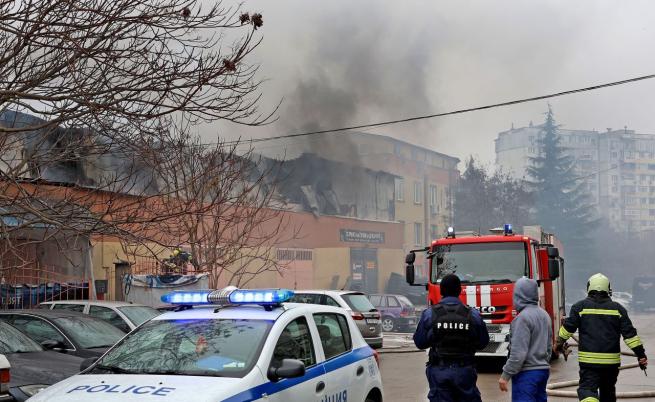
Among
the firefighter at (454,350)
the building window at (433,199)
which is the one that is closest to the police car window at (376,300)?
the firefighter at (454,350)

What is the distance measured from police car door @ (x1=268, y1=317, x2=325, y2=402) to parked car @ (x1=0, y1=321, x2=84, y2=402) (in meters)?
2.61

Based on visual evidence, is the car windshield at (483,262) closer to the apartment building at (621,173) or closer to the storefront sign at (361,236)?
the storefront sign at (361,236)

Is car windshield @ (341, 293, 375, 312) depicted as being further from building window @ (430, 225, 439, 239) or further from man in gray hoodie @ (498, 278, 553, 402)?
building window @ (430, 225, 439, 239)

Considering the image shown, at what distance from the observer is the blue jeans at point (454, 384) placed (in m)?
5.98

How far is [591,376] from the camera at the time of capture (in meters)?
7.13

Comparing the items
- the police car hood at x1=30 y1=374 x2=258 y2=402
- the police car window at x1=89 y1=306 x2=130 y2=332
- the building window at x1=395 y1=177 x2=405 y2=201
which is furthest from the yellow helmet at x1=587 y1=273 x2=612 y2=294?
the building window at x1=395 y1=177 x2=405 y2=201

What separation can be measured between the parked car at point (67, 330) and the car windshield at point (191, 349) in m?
4.11

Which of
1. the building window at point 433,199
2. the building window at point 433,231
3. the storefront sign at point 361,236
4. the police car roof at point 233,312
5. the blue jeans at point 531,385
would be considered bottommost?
the blue jeans at point 531,385

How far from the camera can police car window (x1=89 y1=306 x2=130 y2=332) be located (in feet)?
39.6

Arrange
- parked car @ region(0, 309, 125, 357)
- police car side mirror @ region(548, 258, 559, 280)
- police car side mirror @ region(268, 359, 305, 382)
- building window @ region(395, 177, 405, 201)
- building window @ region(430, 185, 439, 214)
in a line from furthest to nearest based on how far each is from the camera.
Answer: building window @ region(430, 185, 439, 214) < building window @ region(395, 177, 405, 201) < police car side mirror @ region(548, 258, 559, 280) < parked car @ region(0, 309, 125, 357) < police car side mirror @ region(268, 359, 305, 382)

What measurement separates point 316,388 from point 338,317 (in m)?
1.05

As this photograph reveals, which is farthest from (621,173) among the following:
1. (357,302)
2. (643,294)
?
(357,302)

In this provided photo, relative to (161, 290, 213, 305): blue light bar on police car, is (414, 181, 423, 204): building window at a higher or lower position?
higher

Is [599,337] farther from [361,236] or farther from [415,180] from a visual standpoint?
[415,180]
